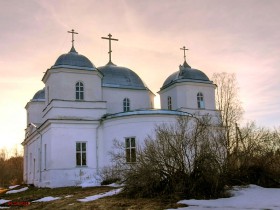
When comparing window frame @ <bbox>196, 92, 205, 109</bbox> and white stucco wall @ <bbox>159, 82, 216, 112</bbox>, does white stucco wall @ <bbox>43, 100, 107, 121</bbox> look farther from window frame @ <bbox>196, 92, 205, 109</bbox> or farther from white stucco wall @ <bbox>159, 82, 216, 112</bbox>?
window frame @ <bbox>196, 92, 205, 109</bbox>

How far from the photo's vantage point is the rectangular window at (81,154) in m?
24.5

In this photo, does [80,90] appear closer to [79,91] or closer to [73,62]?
[79,91]

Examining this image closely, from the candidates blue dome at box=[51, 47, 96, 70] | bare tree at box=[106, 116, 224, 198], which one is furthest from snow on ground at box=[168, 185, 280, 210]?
blue dome at box=[51, 47, 96, 70]

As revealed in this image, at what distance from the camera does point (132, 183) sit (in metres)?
14.1

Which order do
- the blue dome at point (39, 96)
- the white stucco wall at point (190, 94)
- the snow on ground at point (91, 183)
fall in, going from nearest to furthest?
the snow on ground at point (91, 183)
the white stucco wall at point (190, 94)
the blue dome at point (39, 96)

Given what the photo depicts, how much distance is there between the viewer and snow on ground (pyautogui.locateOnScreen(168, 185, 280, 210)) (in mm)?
11448

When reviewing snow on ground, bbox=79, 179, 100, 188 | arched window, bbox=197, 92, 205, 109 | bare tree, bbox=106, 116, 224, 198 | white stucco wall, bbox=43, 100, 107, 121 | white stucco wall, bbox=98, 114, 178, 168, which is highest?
arched window, bbox=197, 92, 205, 109

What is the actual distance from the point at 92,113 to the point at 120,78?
16.5 ft

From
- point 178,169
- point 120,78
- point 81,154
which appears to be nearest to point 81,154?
point 81,154

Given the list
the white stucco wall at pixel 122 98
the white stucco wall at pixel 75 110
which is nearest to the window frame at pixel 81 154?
the white stucco wall at pixel 75 110

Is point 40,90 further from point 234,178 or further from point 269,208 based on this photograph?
point 269,208

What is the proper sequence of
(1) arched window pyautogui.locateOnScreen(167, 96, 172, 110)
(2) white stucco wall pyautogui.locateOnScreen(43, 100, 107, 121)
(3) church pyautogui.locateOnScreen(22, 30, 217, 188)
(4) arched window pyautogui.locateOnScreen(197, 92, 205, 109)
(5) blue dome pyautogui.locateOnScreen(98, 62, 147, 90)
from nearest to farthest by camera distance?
(3) church pyautogui.locateOnScreen(22, 30, 217, 188), (2) white stucco wall pyautogui.locateOnScreen(43, 100, 107, 121), (5) blue dome pyautogui.locateOnScreen(98, 62, 147, 90), (4) arched window pyautogui.locateOnScreen(197, 92, 205, 109), (1) arched window pyautogui.locateOnScreen(167, 96, 172, 110)

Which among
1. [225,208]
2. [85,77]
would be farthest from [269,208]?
[85,77]

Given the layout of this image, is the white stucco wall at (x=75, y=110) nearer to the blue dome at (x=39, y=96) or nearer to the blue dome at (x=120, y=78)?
the blue dome at (x=120, y=78)
